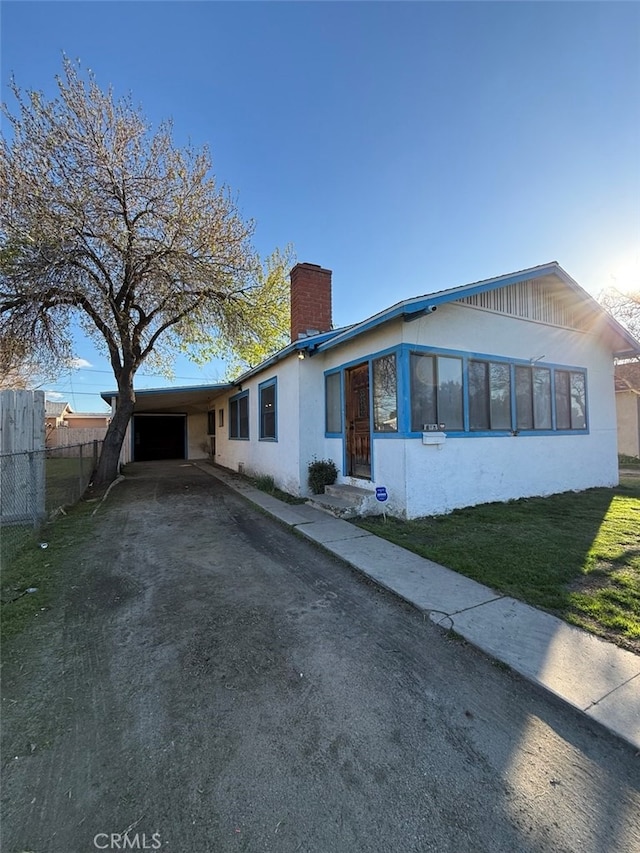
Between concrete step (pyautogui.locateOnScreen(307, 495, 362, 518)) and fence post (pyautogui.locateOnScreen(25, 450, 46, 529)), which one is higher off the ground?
fence post (pyautogui.locateOnScreen(25, 450, 46, 529))

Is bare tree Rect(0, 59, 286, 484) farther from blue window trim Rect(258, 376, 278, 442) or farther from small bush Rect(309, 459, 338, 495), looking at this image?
small bush Rect(309, 459, 338, 495)

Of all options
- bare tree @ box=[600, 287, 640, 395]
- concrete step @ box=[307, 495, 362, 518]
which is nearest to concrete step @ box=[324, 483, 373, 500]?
concrete step @ box=[307, 495, 362, 518]

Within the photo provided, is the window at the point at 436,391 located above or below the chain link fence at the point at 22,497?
above

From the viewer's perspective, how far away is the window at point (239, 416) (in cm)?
1341

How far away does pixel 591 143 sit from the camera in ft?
24.7

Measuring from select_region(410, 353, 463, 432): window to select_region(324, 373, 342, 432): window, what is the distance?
2.18m

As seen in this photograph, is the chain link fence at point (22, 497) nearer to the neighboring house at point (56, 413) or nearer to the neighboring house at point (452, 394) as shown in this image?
Result: the neighboring house at point (452, 394)

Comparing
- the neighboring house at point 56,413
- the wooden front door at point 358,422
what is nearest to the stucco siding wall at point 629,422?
the wooden front door at point 358,422

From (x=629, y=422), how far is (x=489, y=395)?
14581 mm

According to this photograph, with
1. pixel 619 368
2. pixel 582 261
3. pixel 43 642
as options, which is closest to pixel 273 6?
pixel 582 261

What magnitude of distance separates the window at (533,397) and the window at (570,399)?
0.40 meters

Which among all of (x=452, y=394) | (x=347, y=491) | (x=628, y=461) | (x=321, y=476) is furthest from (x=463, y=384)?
(x=628, y=461)

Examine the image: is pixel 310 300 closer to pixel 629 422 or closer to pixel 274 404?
pixel 274 404

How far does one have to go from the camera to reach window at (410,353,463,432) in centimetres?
654
